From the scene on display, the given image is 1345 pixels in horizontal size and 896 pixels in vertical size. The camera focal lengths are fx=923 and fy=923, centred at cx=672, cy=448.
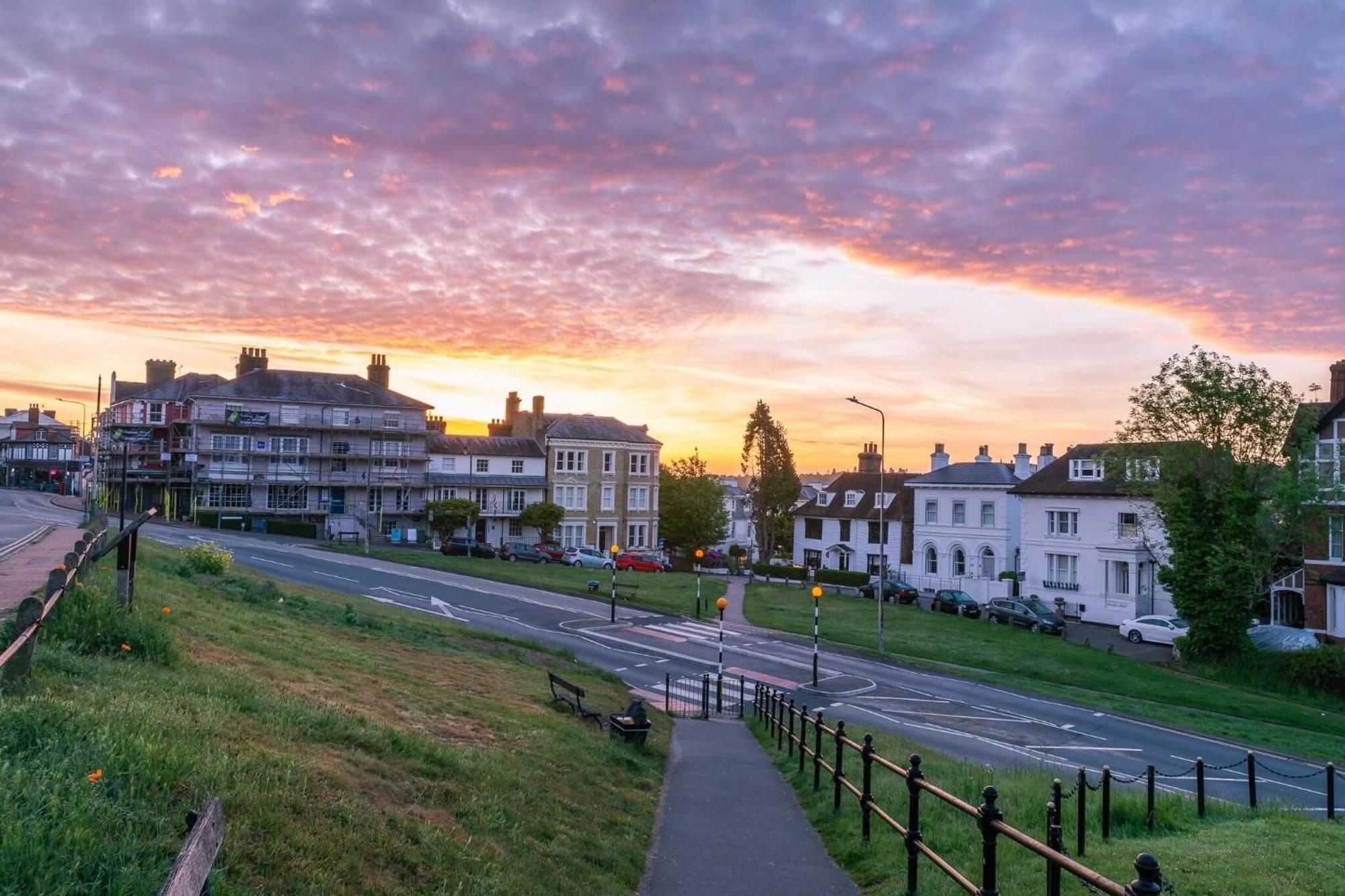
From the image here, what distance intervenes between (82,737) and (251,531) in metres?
65.9

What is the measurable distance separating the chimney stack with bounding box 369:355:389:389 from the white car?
59.6 metres

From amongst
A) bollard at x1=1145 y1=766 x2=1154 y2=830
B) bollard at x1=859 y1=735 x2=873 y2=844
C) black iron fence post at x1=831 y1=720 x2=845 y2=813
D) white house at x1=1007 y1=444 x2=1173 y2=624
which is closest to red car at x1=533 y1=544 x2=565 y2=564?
white house at x1=1007 y1=444 x2=1173 y2=624

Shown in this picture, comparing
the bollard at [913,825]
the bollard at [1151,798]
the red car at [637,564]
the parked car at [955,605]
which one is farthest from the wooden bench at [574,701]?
the red car at [637,564]

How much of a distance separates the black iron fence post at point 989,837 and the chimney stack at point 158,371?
87.9m

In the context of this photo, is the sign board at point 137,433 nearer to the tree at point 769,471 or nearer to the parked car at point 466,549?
the parked car at point 466,549

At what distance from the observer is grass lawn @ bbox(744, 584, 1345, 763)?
27.4 m

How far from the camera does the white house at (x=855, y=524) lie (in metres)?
69.2

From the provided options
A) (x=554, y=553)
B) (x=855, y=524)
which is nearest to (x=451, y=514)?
(x=554, y=553)

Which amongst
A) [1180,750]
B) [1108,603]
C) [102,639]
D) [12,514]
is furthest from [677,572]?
[102,639]

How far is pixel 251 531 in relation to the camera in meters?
66.6

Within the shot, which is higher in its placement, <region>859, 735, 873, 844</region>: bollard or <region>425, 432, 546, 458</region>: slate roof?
<region>425, 432, 546, 458</region>: slate roof

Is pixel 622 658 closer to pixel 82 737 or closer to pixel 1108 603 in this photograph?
pixel 82 737

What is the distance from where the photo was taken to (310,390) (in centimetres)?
7394

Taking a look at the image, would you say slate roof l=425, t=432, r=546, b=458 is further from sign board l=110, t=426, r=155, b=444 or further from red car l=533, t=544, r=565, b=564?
sign board l=110, t=426, r=155, b=444
